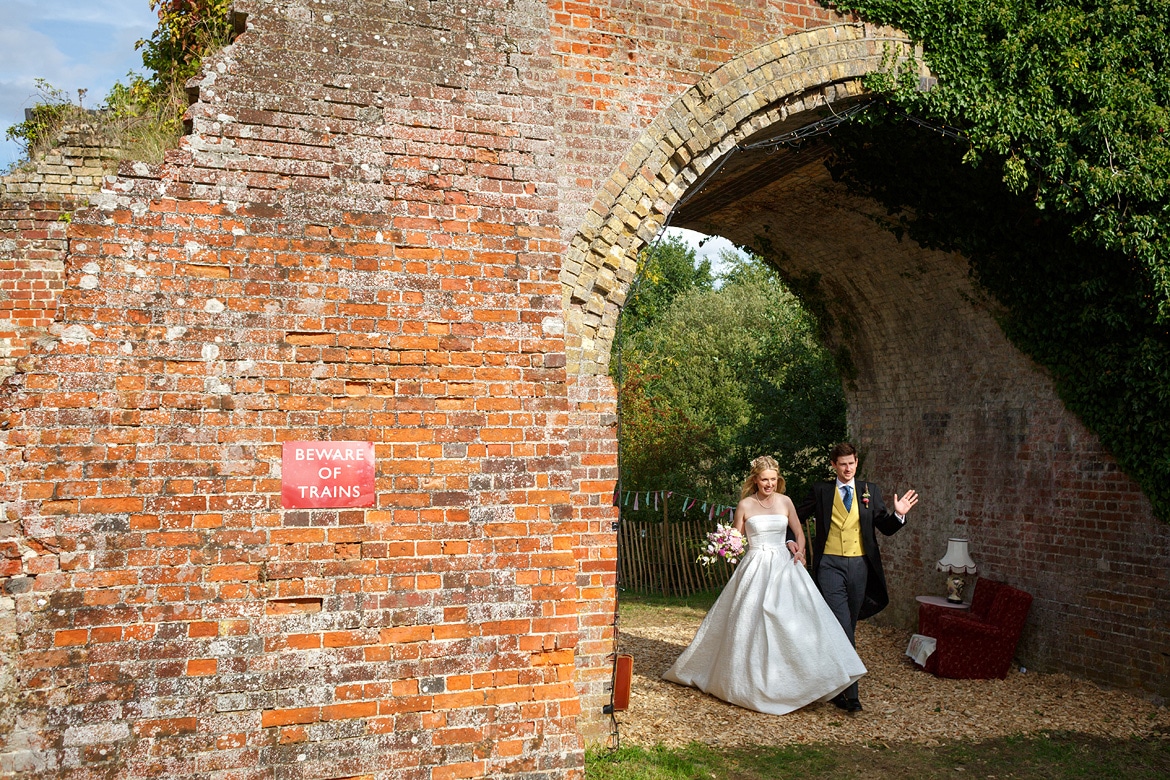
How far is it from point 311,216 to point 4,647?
7.42 ft

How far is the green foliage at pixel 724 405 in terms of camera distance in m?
15.7

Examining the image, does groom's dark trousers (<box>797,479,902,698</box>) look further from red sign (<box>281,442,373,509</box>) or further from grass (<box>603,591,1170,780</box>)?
red sign (<box>281,442,373,509</box>)

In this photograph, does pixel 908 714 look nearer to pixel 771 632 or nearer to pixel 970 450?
pixel 771 632

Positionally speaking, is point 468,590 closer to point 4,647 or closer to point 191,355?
point 191,355

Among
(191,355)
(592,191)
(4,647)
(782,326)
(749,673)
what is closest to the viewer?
(4,647)

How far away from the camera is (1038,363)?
875cm

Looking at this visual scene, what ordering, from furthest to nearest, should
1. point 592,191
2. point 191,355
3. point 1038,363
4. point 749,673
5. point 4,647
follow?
point 1038,363
point 749,673
point 592,191
point 191,355
point 4,647

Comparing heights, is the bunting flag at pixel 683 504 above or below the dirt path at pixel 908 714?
above

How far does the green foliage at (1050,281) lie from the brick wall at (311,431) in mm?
4791

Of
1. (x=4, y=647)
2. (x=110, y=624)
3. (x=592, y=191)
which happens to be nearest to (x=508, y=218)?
(x=592, y=191)

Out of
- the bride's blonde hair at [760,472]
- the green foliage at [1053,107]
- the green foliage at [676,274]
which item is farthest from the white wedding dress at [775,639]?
the green foliage at [676,274]

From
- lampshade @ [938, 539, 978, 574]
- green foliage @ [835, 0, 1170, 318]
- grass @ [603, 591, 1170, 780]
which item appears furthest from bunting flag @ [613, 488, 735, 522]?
green foliage @ [835, 0, 1170, 318]

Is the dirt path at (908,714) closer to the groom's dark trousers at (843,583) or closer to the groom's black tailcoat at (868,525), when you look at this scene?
the groom's dark trousers at (843,583)

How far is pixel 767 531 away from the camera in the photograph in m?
7.46
